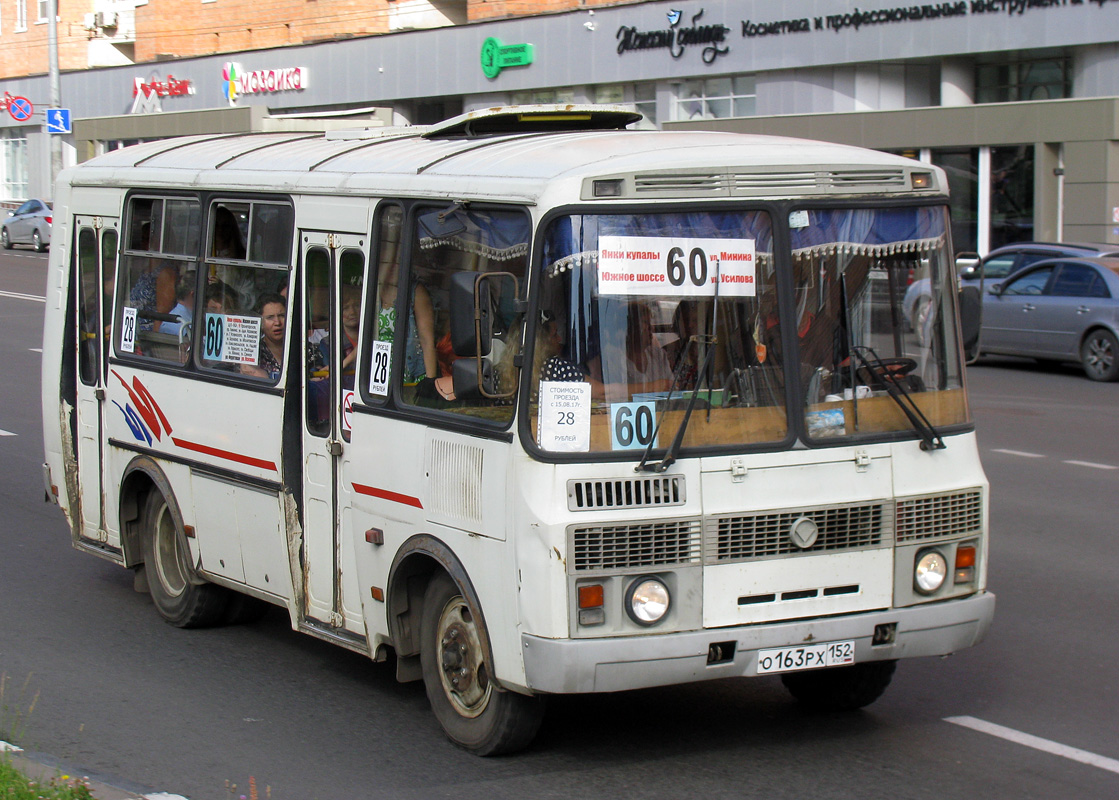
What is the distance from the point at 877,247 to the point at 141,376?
4.29m

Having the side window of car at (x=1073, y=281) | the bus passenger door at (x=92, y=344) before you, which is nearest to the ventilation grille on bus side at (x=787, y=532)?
the bus passenger door at (x=92, y=344)

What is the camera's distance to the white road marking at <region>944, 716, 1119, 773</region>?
19.5 ft

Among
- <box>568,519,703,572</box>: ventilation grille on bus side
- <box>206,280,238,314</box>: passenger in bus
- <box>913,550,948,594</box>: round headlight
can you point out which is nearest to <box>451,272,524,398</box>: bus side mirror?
<box>568,519,703,572</box>: ventilation grille on bus side

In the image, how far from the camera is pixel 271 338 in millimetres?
7352

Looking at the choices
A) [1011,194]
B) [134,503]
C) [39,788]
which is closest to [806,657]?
[39,788]

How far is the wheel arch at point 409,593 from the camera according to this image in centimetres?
617

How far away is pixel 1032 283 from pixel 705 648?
1639 centimetres

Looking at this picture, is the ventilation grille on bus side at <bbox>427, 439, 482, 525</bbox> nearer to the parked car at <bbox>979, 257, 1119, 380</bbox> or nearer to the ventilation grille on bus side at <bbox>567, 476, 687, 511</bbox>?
the ventilation grille on bus side at <bbox>567, 476, 687, 511</bbox>

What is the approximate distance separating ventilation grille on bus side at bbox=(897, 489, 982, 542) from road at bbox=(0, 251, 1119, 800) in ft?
2.91

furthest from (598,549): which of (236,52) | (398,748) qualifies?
(236,52)

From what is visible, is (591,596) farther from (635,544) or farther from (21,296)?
(21,296)

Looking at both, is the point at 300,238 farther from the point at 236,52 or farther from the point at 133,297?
the point at 236,52

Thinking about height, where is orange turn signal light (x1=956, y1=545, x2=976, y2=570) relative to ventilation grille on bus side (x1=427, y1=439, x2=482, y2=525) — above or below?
below

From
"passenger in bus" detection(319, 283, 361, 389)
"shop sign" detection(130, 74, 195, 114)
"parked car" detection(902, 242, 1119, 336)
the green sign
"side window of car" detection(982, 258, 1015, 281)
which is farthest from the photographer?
"shop sign" detection(130, 74, 195, 114)
